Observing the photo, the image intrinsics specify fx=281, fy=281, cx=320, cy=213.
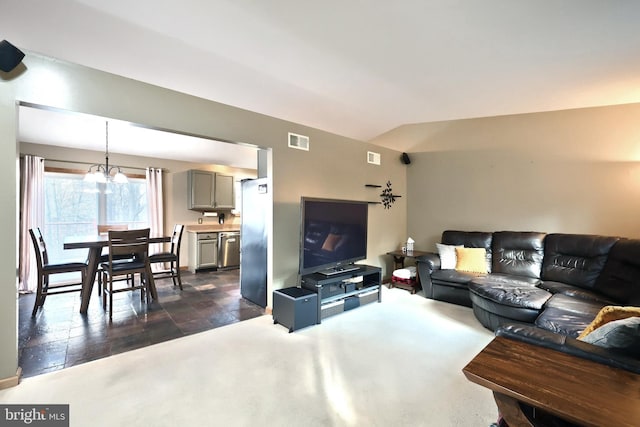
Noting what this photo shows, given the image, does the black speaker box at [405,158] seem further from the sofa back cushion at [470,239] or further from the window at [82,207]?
the window at [82,207]

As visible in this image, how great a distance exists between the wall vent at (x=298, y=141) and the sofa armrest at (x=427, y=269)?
2353 mm

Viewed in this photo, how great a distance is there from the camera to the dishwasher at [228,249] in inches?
232

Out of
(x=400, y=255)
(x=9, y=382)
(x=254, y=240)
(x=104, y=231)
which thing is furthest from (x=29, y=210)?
(x=400, y=255)

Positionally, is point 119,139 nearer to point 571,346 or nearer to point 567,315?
point 571,346

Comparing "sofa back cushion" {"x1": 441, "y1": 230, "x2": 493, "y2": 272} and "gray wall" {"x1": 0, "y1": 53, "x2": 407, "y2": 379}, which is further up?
→ "gray wall" {"x1": 0, "y1": 53, "x2": 407, "y2": 379}

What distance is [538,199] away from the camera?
4.06m

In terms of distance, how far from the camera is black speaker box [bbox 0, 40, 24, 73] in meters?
1.90

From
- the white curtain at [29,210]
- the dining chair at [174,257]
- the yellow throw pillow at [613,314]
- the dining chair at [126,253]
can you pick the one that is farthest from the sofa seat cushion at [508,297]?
the white curtain at [29,210]

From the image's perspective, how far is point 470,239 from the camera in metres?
4.35

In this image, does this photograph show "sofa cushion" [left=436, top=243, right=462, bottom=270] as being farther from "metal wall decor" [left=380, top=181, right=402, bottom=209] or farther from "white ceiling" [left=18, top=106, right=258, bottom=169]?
"white ceiling" [left=18, top=106, right=258, bottom=169]

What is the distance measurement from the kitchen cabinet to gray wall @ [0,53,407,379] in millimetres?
2785

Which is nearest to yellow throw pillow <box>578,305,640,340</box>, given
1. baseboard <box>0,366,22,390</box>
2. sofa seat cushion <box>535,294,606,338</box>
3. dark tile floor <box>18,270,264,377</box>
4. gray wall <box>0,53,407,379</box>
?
sofa seat cushion <box>535,294,606,338</box>

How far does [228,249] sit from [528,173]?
551 cm

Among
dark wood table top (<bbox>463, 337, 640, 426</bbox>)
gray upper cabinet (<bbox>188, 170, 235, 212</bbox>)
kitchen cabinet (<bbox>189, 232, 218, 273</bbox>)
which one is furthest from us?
gray upper cabinet (<bbox>188, 170, 235, 212</bbox>)
